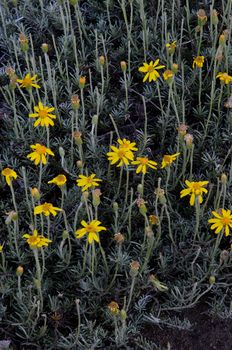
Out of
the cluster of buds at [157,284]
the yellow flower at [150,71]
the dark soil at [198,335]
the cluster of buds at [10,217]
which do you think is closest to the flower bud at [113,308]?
the cluster of buds at [157,284]

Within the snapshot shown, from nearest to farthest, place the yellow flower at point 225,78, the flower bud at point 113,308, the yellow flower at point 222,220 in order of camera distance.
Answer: the flower bud at point 113,308 < the yellow flower at point 222,220 < the yellow flower at point 225,78

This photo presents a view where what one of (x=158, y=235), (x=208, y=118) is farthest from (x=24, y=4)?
(x=158, y=235)

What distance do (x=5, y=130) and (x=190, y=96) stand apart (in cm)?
72

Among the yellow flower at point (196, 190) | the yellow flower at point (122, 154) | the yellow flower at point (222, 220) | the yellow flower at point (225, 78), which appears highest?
the yellow flower at point (225, 78)

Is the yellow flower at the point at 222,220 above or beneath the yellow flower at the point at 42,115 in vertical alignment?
beneath

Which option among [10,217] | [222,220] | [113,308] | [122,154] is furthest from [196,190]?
[10,217]

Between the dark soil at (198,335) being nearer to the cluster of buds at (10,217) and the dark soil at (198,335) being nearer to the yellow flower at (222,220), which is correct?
the yellow flower at (222,220)

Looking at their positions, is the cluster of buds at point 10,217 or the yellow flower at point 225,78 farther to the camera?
the yellow flower at point 225,78

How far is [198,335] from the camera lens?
2004 mm

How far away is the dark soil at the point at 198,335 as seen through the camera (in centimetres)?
198

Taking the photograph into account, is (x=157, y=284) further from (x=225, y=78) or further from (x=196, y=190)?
(x=225, y=78)

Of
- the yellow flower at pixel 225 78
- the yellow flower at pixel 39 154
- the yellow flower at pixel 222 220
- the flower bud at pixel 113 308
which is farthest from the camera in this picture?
the yellow flower at pixel 225 78

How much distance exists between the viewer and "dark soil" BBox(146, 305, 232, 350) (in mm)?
1981

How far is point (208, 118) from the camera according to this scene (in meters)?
2.24
